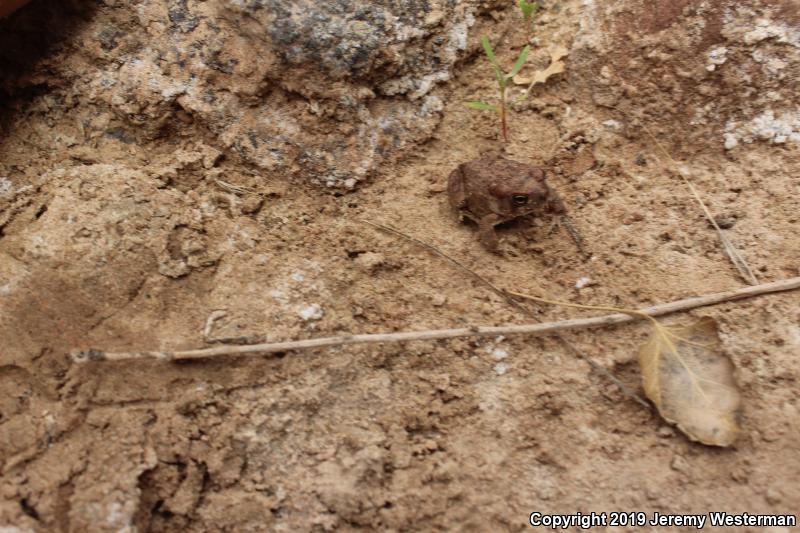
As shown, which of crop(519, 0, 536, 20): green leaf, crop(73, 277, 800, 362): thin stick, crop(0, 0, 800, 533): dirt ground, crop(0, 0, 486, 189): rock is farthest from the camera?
crop(519, 0, 536, 20): green leaf

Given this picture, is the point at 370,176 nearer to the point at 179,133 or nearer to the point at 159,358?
the point at 179,133

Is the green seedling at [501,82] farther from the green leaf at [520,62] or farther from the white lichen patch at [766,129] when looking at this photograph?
the white lichen patch at [766,129]

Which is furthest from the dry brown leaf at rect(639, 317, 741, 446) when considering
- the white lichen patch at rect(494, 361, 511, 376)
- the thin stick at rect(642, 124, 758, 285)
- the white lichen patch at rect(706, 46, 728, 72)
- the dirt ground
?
the white lichen patch at rect(706, 46, 728, 72)

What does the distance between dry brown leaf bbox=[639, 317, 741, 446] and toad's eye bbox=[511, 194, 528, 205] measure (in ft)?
2.27

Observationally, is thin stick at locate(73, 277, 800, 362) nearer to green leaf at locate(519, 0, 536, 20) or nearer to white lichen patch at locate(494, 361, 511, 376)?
white lichen patch at locate(494, 361, 511, 376)

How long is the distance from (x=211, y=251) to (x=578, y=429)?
1.47 metres

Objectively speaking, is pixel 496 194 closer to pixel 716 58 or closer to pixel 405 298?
pixel 405 298

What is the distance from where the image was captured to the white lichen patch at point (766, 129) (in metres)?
2.62

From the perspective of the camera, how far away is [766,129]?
263 cm

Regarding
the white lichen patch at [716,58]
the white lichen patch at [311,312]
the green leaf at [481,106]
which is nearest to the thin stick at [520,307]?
the white lichen patch at [311,312]

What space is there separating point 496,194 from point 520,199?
0.11 metres

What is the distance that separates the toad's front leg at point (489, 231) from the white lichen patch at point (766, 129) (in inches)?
41.3

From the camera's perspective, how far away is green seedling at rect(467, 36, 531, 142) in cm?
261

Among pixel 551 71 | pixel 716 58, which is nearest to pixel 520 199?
pixel 551 71
